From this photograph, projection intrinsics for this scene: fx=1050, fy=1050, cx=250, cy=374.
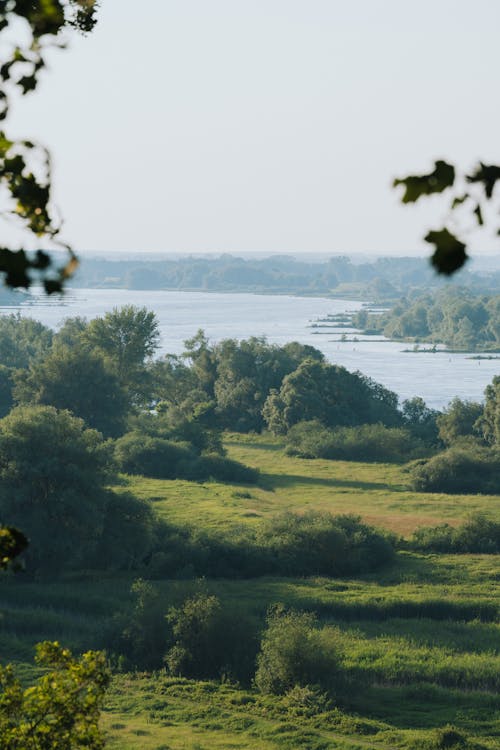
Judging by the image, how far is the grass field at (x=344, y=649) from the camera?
26.6 m

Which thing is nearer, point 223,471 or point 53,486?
point 53,486

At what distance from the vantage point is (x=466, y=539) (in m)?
47.5

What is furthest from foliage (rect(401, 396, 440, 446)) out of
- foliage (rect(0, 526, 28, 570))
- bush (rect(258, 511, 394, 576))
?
foliage (rect(0, 526, 28, 570))

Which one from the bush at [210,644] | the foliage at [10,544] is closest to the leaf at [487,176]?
the foliage at [10,544]

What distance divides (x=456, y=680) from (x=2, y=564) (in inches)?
1045

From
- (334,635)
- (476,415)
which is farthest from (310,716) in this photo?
(476,415)

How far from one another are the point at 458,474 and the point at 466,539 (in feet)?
61.3

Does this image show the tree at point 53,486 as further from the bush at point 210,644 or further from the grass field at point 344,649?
the bush at point 210,644

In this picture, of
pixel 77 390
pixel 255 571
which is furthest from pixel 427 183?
pixel 77 390

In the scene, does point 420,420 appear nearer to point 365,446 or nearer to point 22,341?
point 365,446

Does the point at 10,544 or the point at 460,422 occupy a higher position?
the point at 10,544

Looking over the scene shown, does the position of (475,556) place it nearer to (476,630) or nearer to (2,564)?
(476,630)

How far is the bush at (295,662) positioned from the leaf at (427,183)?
2739 cm

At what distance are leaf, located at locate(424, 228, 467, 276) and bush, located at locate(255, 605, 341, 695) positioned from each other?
2745 cm
